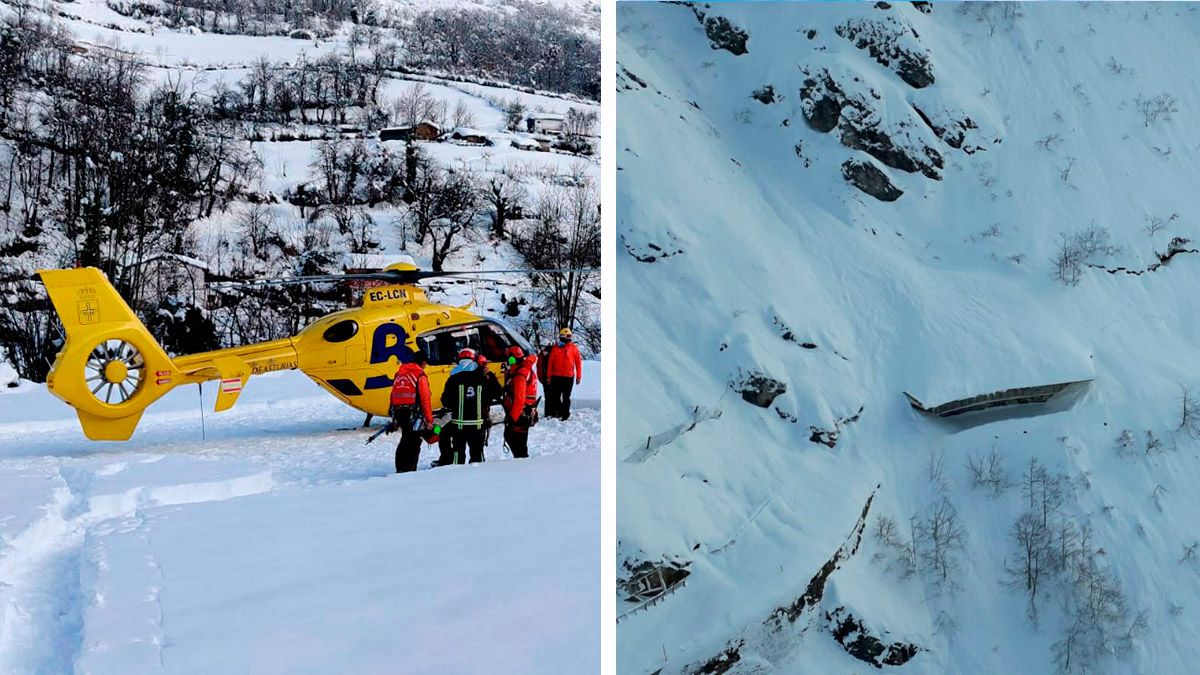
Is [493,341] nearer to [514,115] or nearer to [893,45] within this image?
[893,45]

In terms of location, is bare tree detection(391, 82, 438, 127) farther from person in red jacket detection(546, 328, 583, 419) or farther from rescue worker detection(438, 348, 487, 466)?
rescue worker detection(438, 348, 487, 466)

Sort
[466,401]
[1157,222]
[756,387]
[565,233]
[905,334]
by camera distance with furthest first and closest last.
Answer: [565,233]
[1157,222]
[905,334]
[756,387]
[466,401]

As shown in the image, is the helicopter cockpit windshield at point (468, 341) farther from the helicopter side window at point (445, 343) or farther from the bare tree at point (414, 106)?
the bare tree at point (414, 106)

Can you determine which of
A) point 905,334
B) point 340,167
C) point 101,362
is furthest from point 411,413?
point 340,167

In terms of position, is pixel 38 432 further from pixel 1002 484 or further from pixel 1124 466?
pixel 1124 466

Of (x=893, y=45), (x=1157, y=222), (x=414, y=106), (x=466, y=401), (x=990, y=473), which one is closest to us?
(x=466, y=401)

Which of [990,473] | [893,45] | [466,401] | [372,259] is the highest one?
[893,45]

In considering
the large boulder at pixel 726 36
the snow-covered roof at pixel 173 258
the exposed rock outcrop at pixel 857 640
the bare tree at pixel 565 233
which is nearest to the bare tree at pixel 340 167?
the snow-covered roof at pixel 173 258

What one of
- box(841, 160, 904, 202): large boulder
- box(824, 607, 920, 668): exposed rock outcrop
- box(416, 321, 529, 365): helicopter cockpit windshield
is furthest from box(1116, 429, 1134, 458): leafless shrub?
box(416, 321, 529, 365): helicopter cockpit windshield
